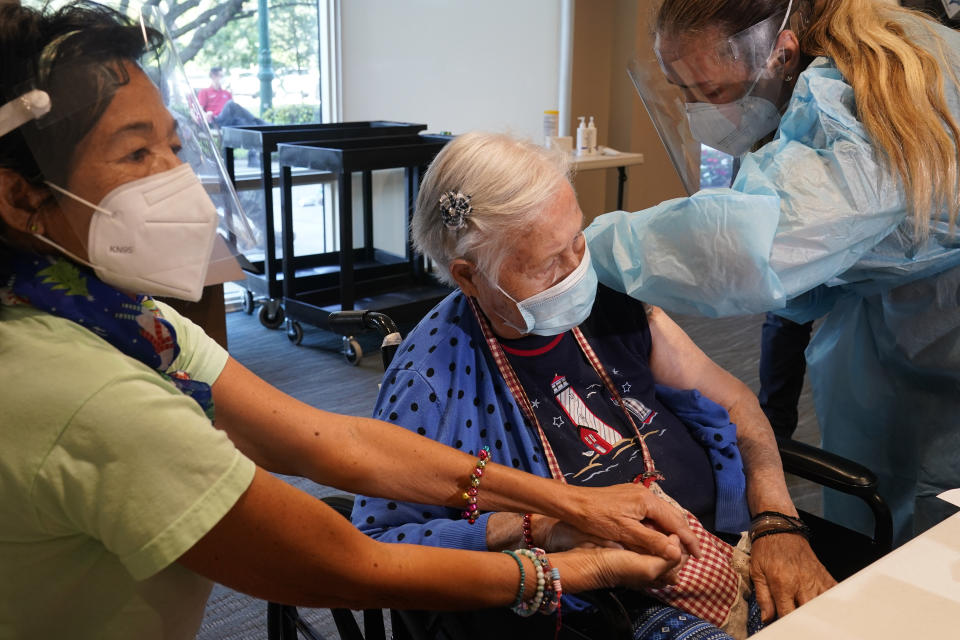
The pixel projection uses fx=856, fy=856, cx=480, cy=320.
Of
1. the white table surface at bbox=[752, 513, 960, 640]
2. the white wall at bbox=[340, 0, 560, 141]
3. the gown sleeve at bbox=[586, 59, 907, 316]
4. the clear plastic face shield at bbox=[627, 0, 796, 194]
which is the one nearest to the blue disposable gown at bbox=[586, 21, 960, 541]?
the gown sleeve at bbox=[586, 59, 907, 316]

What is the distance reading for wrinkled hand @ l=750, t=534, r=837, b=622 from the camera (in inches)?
53.1

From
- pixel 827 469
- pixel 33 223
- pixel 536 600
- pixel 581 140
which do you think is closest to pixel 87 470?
pixel 33 223

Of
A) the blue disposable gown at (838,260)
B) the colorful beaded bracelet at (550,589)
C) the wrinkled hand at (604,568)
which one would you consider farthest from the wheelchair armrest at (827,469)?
the colorful beaded bracelet at (550,589)

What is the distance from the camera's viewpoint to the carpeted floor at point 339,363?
3381mm

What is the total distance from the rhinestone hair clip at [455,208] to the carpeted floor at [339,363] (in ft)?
5.12

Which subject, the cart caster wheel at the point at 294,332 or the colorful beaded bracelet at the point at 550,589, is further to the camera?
the cart caster wheel at the point at 294,332

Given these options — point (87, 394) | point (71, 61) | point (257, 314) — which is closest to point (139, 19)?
point (71, 61)

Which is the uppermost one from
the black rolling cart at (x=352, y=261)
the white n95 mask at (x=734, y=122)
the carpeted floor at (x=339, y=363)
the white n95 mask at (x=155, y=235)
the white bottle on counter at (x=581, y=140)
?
the white n95 mask at (x=734, y=122)

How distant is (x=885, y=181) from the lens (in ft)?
4.41

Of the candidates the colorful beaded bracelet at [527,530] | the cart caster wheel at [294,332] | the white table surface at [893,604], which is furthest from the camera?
the cart caster wheel at [294,332]

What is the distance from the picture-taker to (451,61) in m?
5.50

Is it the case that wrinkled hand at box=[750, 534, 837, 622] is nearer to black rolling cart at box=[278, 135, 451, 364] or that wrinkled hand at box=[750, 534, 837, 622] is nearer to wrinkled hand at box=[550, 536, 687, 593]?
wrinkled hand at box=[550, 536, 687, 593]

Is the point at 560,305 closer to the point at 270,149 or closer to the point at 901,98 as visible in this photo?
the point at 901,98

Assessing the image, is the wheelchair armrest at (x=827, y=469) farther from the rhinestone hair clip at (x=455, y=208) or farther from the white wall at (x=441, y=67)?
the white wall at (x=441, y=67)
